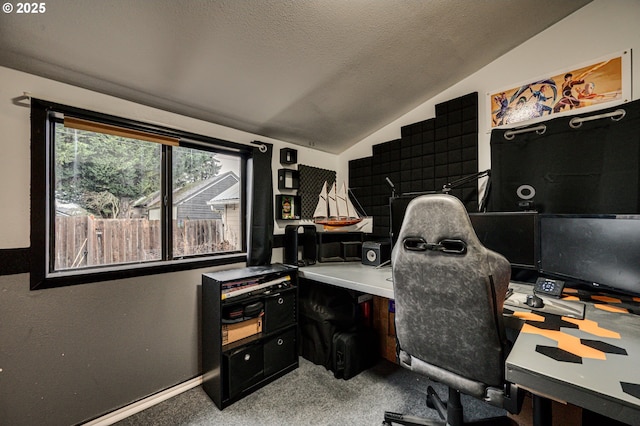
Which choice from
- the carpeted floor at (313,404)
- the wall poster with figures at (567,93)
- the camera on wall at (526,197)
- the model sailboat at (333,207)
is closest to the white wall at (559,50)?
the wall poster with figures at (567,93)

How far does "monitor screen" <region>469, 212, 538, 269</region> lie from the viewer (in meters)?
1.58

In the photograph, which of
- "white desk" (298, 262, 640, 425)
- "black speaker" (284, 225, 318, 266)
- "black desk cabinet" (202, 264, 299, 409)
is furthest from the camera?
"black speaker" (284, 225, 318, 266)

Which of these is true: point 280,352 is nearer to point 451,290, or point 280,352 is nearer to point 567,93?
point 451,290

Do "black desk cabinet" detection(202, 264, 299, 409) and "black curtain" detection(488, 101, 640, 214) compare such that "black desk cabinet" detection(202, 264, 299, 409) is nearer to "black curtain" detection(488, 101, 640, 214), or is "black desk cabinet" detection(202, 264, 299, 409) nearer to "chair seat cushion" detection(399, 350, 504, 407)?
"chair seat cushion" detection(399, 350, 504, 407)

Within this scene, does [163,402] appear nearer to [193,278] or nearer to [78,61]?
[193,278]

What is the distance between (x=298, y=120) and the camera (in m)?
2.31

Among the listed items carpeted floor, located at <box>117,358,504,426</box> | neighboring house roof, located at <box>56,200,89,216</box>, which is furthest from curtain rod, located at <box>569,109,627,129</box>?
neighboring house roof, located at <box>56,200,89,216</box>

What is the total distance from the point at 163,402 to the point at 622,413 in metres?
2.33

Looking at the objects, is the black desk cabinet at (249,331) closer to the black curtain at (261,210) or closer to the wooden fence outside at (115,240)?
the black curtain at (261,210)

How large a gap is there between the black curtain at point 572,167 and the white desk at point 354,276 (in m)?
1.02

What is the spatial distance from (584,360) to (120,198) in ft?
8.23

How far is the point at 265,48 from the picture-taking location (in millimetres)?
1503

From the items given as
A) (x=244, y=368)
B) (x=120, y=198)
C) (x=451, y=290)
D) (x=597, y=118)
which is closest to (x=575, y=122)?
(x=597, y=118)

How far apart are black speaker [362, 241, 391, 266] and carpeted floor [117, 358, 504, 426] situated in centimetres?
92
